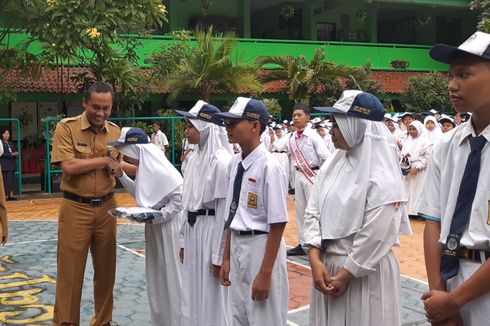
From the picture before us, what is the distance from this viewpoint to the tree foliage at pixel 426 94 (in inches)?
855

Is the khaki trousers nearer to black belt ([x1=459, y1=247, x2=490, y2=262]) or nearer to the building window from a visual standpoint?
black belt ([x1=459, y1=247, x2=490, y2=262])

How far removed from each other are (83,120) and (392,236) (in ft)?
9.15

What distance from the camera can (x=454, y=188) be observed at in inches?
94.2

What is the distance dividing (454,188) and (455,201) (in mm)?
56

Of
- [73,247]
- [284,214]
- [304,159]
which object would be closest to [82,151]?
[73,247]

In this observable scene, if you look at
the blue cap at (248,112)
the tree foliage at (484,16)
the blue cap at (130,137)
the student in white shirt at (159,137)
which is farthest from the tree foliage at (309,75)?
the blue cap at (248,112)

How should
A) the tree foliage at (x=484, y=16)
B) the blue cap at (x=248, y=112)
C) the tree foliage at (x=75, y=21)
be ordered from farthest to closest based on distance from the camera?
the tree foliage at (x=484, y=16) < the tree foliage at (x=75, y=21) < the blue cap at (x=248, y=112)

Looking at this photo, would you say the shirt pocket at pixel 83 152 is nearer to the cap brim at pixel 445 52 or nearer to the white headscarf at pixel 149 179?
the white headscarf at pixel 149 179

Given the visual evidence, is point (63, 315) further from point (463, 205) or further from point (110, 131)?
point (463, 205)

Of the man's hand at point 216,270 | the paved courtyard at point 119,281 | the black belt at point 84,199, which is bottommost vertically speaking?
the paved courtyard at point 119,281

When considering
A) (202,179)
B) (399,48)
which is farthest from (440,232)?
(399,48)

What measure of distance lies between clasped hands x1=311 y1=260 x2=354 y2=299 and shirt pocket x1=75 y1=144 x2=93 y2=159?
238 centimetres

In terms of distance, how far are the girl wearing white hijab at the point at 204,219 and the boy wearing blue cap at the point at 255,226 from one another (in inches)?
20.2

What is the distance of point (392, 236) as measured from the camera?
3004mm
